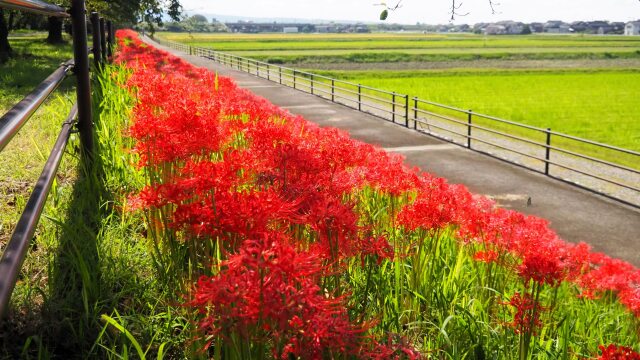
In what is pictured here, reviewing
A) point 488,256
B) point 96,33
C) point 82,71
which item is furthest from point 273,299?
point 96,33

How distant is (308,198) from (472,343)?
1.06 meters

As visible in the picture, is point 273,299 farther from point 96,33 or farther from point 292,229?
point 96,33

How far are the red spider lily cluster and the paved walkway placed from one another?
13.7 ft

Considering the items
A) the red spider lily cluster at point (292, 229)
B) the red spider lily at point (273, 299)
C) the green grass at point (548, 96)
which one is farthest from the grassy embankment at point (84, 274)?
the green grass at point (548, 96)

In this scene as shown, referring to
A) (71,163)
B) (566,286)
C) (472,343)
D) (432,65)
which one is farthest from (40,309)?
(432,65)

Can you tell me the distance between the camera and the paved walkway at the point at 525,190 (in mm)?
9266

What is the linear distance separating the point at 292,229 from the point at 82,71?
2.64 meters

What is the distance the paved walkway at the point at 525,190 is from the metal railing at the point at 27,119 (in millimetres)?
6902

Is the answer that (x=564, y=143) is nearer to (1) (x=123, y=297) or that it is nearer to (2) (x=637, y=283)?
(2) (x=637, y=283)

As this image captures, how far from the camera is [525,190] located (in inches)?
459

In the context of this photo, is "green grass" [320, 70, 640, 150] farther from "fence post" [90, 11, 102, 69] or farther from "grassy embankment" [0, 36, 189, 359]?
"grassy embankment" [0, 36, 189, 359]

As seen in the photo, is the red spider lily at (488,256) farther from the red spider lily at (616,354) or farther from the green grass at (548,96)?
the green grass at (548,96)

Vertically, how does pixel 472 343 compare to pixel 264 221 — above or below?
below

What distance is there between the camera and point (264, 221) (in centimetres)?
215
